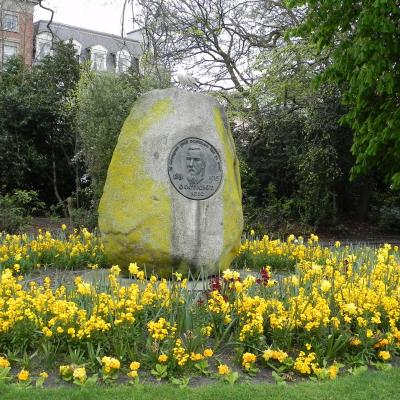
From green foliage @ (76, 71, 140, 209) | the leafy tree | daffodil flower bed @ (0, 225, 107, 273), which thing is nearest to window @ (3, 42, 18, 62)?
green foliage @ (76, 71, 140, 209)

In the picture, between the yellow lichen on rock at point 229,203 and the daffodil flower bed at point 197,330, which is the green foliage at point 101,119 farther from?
the daffodil flower bed at point 197,330

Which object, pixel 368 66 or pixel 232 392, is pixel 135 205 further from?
pixel 368 66

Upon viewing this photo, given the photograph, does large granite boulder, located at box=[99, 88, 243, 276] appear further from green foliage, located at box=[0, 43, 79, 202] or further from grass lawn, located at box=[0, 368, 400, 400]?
green foliage, located at box=[0, 43, 79, 202]

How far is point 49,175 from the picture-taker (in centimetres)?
1908

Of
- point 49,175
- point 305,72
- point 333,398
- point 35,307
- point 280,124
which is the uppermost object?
point 305,72

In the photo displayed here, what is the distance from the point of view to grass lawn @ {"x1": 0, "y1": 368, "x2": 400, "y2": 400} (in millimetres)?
3734

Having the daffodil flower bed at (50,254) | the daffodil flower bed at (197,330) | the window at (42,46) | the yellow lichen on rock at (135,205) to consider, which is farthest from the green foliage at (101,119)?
the window at (42,46)

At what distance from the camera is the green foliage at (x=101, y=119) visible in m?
13.1

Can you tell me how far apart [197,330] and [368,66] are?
7578 mm

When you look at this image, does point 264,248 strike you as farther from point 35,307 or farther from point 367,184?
point 367,184

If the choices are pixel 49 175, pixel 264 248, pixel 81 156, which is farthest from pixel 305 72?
pixel 49 175

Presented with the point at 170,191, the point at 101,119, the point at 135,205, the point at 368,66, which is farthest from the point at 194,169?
the point at 101,119

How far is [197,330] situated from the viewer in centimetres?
448

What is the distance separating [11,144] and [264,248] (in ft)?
37.3
